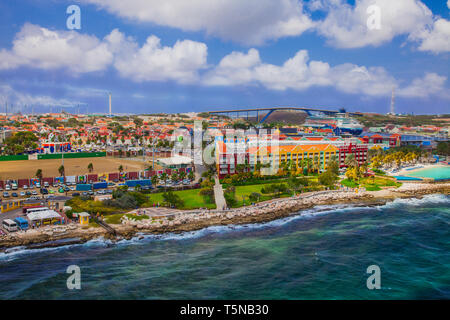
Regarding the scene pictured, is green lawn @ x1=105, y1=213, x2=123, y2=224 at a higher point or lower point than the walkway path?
lower

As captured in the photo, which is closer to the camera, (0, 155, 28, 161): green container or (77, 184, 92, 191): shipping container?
(77, 184, 92, 191): shipping container

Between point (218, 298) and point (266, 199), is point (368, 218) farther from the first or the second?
point (218, 298)

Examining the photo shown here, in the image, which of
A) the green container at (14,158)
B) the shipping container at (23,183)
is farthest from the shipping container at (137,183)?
the green container at (14,158)

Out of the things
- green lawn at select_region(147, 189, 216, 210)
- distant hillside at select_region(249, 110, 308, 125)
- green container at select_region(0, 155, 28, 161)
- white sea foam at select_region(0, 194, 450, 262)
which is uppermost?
distant hillside at select_region(249, 110, 308, 125)

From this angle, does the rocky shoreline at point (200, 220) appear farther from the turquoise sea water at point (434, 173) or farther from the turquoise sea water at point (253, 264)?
the turquoise sea water at point (434, 173)

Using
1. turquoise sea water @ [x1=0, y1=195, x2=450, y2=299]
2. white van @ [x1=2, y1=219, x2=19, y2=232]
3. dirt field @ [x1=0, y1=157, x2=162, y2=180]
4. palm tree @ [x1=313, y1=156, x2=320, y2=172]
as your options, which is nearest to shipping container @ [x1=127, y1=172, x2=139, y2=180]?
dirt field @ [x1=0, y1=157, x2=162, y2=180]

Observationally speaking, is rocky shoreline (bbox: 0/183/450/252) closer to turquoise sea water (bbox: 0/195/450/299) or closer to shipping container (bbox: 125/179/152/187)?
turquoise sea water (bbox: 0/195/450/299)

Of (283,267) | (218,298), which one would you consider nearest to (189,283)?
(218,298)
